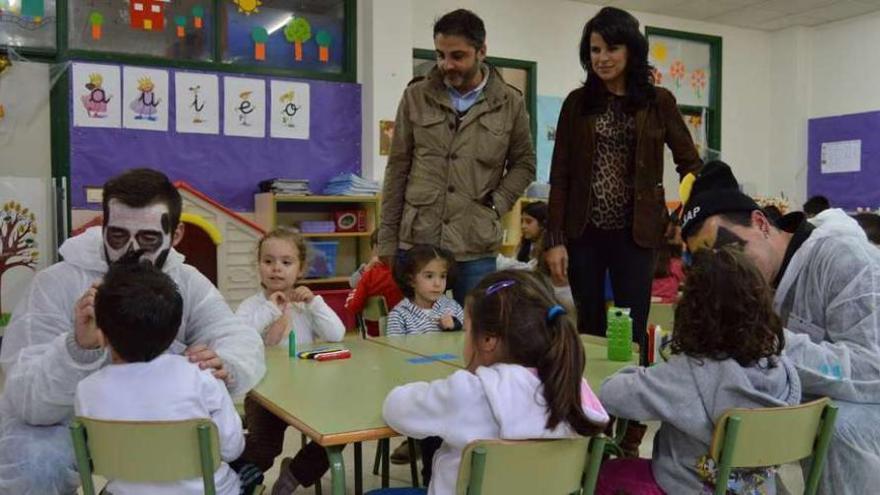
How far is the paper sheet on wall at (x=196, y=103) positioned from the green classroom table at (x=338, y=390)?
394cm

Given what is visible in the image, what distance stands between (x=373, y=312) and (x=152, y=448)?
6.56 ft

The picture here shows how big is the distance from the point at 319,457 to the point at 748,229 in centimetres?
138

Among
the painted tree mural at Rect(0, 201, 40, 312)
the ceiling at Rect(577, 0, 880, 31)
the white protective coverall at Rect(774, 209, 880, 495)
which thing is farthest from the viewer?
the ceiling at Rect(577, 0, 880, 31)

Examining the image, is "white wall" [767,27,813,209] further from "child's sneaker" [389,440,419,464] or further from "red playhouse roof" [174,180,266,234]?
"child's sneaker" [389,440,419,464]

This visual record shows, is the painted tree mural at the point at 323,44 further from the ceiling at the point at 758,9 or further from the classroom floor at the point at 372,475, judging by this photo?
the classroom floor at the point at 372,475

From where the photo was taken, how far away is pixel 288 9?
20.9ft

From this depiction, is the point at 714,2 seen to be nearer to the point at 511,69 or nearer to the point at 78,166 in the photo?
the point at 511,69

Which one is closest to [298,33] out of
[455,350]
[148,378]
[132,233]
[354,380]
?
[455,350]

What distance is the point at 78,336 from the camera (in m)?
1.68

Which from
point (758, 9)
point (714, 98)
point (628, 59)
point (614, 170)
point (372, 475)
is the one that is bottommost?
point (372, 475)

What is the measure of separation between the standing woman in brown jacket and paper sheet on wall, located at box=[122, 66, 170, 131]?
3.96 m

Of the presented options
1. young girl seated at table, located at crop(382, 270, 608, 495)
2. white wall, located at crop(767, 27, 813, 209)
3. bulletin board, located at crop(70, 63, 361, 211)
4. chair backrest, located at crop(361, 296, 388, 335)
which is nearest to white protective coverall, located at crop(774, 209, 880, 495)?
young girl seated at table, located at crop(382, 270, 608, 495)

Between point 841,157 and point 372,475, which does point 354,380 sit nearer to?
point 372,475

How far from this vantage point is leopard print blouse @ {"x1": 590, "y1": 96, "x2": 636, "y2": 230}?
2.77 meters
